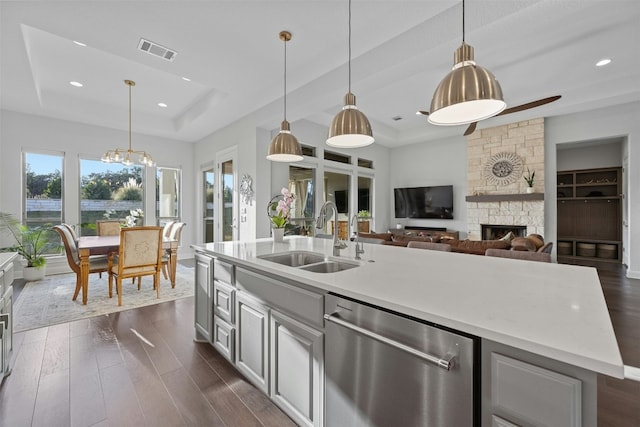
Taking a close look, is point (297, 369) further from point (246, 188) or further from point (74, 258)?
point (246, 188)

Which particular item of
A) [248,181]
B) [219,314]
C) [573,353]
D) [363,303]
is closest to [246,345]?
[219,314]

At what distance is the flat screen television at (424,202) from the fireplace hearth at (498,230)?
832 mm

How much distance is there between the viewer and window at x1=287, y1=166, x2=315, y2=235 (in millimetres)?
5488

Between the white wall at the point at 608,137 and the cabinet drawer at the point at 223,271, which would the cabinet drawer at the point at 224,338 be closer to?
the cabinet drawer at the point at 223,271

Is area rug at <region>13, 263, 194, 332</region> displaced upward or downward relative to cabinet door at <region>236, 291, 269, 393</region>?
downward

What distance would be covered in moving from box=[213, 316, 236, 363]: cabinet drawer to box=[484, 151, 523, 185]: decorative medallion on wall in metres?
6.19

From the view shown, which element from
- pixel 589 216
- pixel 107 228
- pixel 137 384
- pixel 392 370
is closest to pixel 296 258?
pixel 392 370

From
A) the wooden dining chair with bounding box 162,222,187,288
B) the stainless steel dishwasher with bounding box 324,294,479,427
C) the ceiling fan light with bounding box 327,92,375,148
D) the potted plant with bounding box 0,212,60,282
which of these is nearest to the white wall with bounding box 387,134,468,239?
the wooden dining chair with bounding box 162,222,187,288

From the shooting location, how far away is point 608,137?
4914mm

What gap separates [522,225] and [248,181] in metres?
5.44

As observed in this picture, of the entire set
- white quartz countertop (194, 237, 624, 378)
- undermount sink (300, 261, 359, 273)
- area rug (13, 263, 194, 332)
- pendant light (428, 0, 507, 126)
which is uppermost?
pendant light (428, 0, 507, 126)

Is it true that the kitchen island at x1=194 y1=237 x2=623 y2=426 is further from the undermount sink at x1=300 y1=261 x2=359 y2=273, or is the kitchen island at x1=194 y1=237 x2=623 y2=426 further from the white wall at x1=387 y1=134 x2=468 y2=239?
the white wall at x1=387 y1=134 x2=468 y2=239

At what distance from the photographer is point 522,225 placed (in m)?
5.58

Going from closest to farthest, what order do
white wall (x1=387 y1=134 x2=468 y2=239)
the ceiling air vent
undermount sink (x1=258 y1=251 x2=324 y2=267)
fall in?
undermount sink (x1=258 y1=251 x2=324 y2=267)
the ceiling air vent
white wall (x1=387 y1=134 x2=468 y2=239)
